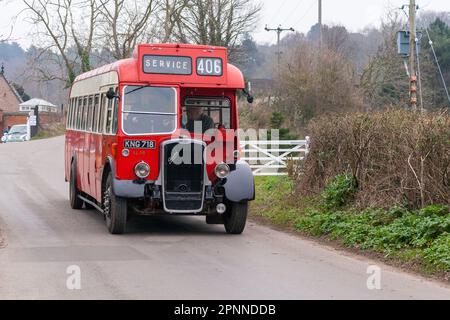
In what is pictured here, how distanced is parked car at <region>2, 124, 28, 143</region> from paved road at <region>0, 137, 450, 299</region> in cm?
4865

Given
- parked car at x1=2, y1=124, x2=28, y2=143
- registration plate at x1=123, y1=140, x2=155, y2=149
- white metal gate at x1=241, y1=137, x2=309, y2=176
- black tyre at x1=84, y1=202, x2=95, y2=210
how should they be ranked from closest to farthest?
registration plate at x1=123, y1=140, x2=155, y2=149 < black tyre at x1=84, y1=202, x2=95, y2=210 < white metal gate at x1=241, y1=137, x2=309, y2=176 < parked car at x1=2, y1=124, x2=28, y2=143

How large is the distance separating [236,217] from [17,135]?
5511 cm

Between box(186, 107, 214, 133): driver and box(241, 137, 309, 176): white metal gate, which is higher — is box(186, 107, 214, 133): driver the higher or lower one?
the higher one

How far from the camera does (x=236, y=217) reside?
49.8 ft

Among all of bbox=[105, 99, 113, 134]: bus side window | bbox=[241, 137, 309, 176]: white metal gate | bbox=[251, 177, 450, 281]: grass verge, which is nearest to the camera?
bbox=[251, 177, 450, 281]: grass verge

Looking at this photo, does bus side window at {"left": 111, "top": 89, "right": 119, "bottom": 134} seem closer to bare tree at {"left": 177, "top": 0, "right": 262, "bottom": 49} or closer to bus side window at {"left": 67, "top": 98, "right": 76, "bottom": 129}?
bus side window at {"left": 67, "top": 98, "right": 76, "bottom": 129}

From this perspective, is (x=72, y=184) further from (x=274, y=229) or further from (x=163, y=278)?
(x=163, y=278)

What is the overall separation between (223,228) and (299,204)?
243 cm

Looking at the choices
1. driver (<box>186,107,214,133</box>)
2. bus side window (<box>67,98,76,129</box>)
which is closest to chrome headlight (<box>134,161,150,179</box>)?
driver (<box>186,107,214,133</box>)

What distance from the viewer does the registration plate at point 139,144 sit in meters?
14.6

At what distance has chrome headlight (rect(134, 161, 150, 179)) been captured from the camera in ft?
47.6

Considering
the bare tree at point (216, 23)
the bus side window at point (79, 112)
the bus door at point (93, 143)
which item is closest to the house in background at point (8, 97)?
the bare tree at point (216, 23)

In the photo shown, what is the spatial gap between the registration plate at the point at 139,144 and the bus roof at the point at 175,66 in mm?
1152
